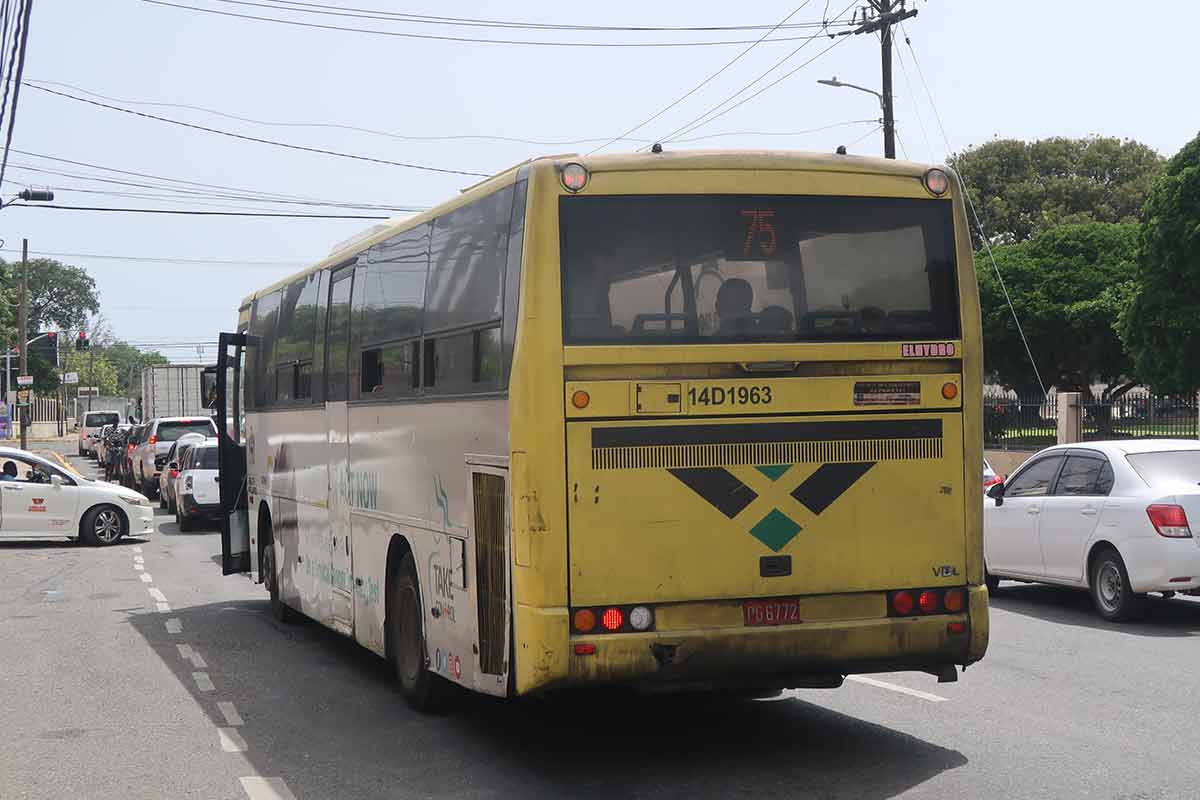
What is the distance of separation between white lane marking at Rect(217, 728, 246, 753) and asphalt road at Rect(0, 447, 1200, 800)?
0.03m

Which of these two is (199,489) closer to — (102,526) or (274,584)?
(102,526)

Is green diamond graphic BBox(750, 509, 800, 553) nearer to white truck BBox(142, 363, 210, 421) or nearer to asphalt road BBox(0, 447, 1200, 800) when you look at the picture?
asphalt road BBox(0, 447, 1200, 800)

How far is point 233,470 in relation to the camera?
16.4 metres

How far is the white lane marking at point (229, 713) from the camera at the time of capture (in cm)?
970

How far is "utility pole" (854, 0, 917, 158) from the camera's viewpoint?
30906mm

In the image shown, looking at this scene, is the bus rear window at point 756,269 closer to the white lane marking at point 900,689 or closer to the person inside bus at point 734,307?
the person inside bus at point 734,307

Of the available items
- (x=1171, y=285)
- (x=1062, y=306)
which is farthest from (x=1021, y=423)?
(x=1062, y=306)

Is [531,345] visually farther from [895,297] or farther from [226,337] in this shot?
[226,337]

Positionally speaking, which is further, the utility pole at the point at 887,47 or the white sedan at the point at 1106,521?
the utility pole at the point at 887,47

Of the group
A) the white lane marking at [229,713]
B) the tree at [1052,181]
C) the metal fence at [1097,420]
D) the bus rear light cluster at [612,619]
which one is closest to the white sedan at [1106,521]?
the bus rear light cluster at [612,619]

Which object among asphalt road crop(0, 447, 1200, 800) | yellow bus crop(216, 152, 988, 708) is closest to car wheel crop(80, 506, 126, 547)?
asphalt road crop(0, 447, 1200, 800)

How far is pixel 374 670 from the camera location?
12.1 meters

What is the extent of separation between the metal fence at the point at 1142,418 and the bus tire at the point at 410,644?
874 inches

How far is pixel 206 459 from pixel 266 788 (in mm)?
22195
